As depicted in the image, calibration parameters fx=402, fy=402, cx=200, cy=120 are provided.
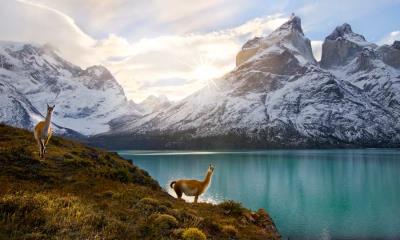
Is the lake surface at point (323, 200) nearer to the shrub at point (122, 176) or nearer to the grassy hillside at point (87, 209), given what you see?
the shrub at point (122, 176)

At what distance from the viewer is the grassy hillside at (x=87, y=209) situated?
49.4 feet

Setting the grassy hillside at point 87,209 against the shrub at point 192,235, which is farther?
the shrub at point 192,235

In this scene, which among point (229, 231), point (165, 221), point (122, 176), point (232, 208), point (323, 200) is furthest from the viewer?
point (323, 200)

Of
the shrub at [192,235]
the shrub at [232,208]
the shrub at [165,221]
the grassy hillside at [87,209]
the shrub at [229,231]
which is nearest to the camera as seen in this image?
the grassy hillside at [87,209]

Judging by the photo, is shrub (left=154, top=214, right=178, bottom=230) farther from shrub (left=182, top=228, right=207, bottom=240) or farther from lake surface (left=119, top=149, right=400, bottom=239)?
lake surface (left=119, top=149, right=400, bottom=239)

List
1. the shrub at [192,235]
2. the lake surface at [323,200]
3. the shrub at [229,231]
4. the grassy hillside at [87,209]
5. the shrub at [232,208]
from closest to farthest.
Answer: the grassy hillside at [87,209] < the shrub at [192,235] < the shrub at [229,231] < the shrub at [232,208] < the lake surface at [323,200]

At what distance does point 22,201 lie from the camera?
16234mm

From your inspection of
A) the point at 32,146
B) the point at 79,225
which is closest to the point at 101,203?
the point at 79,225

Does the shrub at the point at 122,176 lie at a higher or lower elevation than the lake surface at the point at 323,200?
higher

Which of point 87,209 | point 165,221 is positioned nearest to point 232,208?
point 165,221

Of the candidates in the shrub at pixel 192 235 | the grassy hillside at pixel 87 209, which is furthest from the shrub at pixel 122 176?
the shrub at pixel 192 235

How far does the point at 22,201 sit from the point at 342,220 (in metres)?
49.4

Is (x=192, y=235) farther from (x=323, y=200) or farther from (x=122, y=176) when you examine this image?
(x=323, y=200)

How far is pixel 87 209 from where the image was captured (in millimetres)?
17328
